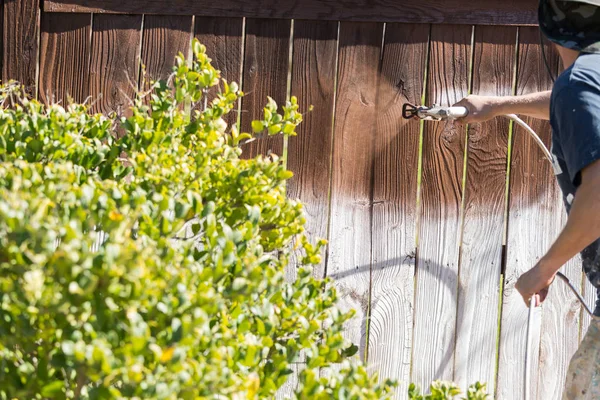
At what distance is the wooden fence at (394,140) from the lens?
3301mm

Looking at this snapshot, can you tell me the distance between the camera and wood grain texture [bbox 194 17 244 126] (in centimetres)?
329

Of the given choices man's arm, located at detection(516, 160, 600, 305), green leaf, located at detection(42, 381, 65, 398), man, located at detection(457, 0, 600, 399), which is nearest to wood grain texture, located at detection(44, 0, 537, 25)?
man, located at detection(457, 0, 600, 399)

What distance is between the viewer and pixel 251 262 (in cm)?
166

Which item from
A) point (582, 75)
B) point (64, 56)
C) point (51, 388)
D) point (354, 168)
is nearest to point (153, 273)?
point (51, 388)

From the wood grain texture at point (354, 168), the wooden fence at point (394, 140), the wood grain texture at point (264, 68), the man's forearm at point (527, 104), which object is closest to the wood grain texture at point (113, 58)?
the wooden fence at point (394, 140)

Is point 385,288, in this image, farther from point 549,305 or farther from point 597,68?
point 597,68

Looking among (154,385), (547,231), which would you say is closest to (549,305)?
(547,231)

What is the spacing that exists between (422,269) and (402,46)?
946 millimetres

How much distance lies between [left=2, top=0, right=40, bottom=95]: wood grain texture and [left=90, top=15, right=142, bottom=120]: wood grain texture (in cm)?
24

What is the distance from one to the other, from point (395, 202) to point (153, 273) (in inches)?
81.5

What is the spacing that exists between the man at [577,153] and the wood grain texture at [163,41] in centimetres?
146

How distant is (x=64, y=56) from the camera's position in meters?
3.33

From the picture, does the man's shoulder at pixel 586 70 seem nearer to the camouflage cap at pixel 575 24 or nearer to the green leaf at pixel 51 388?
the camouflage cap at pixel 575 24

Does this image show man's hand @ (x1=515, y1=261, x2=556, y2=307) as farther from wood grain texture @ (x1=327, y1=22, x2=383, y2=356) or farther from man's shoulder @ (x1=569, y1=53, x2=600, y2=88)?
wood grain texture @ (x1=327, y1=22, x2=383, y2=356)
